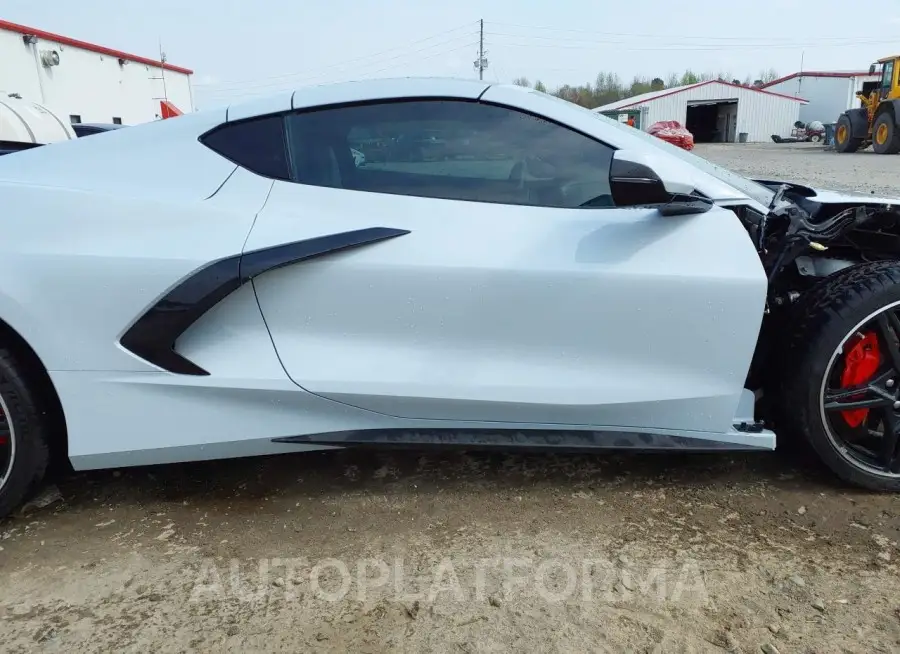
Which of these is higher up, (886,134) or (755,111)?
(755,111)

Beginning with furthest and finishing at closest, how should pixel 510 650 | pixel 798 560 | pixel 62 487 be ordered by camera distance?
1. pixel 62 487
2. pixel 798 560
3. pixel 510 650

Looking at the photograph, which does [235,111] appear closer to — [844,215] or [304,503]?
[304,503]

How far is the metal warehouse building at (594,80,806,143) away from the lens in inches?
1757

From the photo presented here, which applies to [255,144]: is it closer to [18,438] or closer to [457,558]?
[18,438]

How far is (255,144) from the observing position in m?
2.13

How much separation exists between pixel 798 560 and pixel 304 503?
1553 mm

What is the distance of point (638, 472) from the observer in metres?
2.51

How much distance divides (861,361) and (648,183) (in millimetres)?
1024

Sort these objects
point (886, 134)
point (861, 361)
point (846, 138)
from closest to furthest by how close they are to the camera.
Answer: point (861, 361) < point (886, 134) < point (846, 138)

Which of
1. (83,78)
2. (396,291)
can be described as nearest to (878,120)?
(396,291)

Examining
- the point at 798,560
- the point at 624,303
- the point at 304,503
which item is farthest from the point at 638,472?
the point at 304,503

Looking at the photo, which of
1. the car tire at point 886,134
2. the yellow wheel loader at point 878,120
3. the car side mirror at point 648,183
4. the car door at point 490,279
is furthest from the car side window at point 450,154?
the car tire at point 886,134

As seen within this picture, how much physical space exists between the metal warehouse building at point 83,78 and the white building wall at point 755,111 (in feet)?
99.4

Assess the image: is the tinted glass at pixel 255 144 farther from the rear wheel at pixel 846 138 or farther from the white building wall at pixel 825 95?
the white building wall at pixel 825 95
